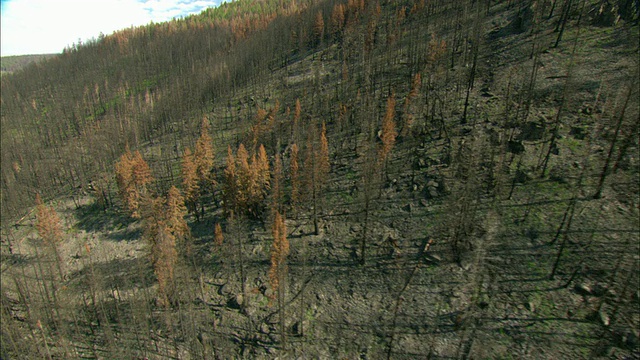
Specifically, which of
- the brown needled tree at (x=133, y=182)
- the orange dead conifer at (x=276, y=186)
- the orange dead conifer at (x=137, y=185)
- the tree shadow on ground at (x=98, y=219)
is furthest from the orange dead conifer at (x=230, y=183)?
the tree shadow on ground at (x=98, y=219)

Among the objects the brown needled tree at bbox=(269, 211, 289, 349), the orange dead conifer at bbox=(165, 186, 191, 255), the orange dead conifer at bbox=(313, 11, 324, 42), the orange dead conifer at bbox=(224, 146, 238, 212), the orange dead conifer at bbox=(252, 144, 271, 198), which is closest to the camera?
the brown needled tree at bbox=(269, 211, 289, 349)

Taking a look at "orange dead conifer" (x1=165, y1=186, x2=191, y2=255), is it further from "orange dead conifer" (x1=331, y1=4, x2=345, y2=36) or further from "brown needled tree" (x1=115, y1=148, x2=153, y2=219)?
"orange dead conifer" (x1=331, y1=4, x2=345, y2=36)

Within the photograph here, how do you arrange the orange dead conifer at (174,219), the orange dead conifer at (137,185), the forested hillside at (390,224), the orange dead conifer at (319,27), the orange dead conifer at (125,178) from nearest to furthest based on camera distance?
the forested hillside at (390,224), the orange dead conifer at (174,219), the orange dead conifer at (137,185), the orange dead conifer at (125,178), the orange dead conifer at (319,27)

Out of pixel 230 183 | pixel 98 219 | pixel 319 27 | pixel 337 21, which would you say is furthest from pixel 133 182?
pixel 337 21

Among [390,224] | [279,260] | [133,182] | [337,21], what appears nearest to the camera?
[279,260]

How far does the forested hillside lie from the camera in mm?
33281

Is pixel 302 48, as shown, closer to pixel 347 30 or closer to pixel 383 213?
pixel 347 30

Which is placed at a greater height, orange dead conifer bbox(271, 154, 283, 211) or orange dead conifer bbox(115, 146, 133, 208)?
orange dead conifer bbox(271, 154, 283, 211)

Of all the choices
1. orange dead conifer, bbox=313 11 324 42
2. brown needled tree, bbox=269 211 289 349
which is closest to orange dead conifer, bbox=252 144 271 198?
brown needled tree, bbox=269 211 289 349

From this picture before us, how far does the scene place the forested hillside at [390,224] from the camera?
3328 cm

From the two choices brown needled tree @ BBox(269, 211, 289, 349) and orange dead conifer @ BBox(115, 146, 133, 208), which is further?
orange dead conifer @ BBox(115, 146, 133, 208)

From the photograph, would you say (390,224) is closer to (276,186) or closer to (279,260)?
(279,260)

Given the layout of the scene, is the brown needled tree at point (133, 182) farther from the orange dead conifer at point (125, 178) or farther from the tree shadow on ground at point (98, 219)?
the tree shadow on ground at point (98, 219)

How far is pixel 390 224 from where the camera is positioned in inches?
1860
